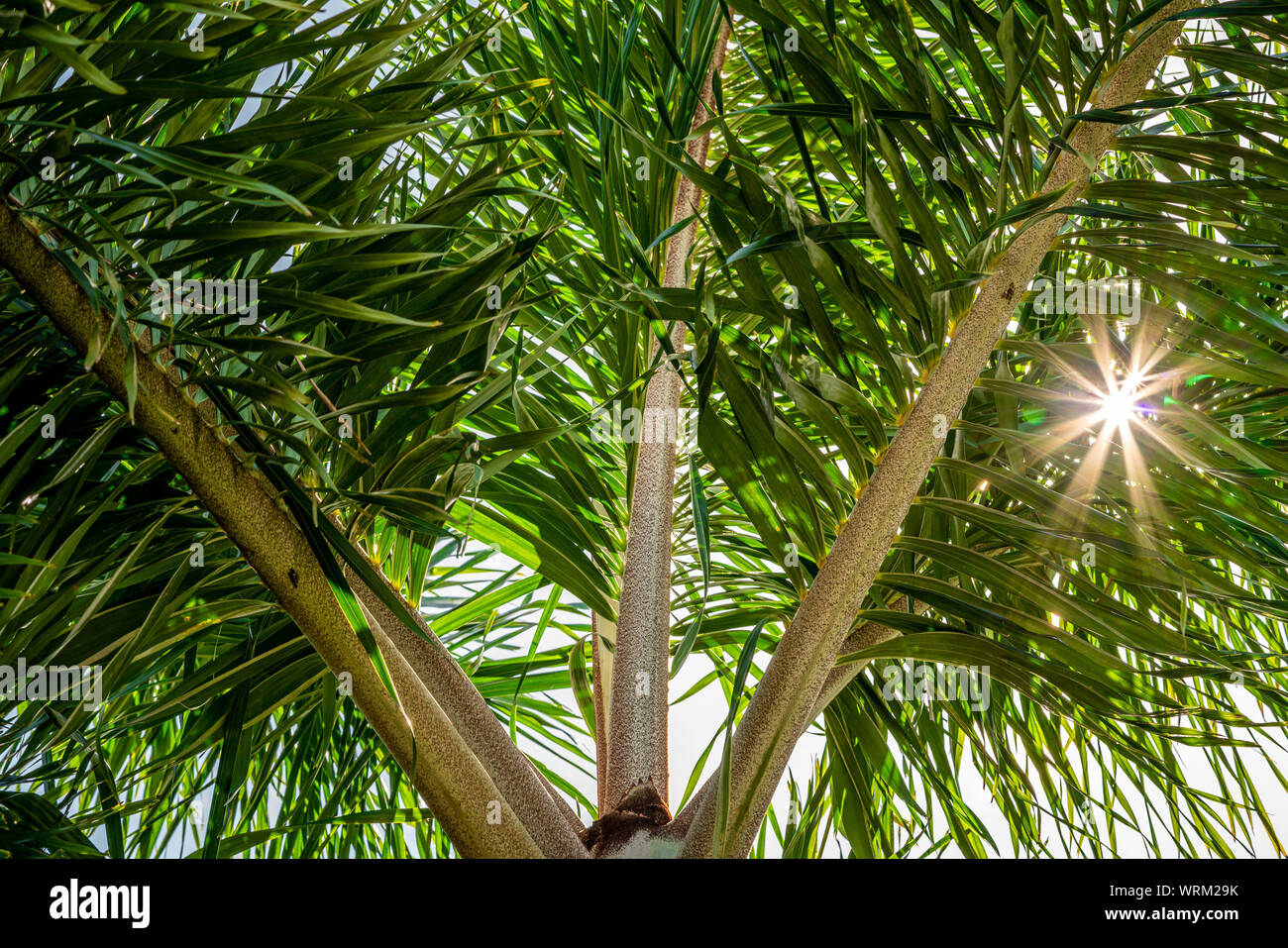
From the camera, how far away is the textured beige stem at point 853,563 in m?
0.51

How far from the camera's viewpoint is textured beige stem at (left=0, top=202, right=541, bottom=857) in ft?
1.37

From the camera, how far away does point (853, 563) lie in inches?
20.3

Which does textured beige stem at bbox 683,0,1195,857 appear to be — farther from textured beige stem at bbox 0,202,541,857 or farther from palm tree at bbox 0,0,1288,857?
textured beige stem at bbox 0,202,541,857

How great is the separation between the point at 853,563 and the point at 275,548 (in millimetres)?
316

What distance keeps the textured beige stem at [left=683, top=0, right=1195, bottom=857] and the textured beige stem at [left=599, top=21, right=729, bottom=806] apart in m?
0.10

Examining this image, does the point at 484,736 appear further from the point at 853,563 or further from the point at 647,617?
the point at 853,563

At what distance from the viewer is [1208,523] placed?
0.63m

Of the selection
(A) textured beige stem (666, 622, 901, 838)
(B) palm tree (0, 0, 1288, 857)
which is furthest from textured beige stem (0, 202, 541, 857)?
(A) textured beige stem (666, 622, 901, 838)

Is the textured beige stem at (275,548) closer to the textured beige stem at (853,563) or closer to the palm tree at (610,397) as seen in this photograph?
the palm tree at (610,397)
